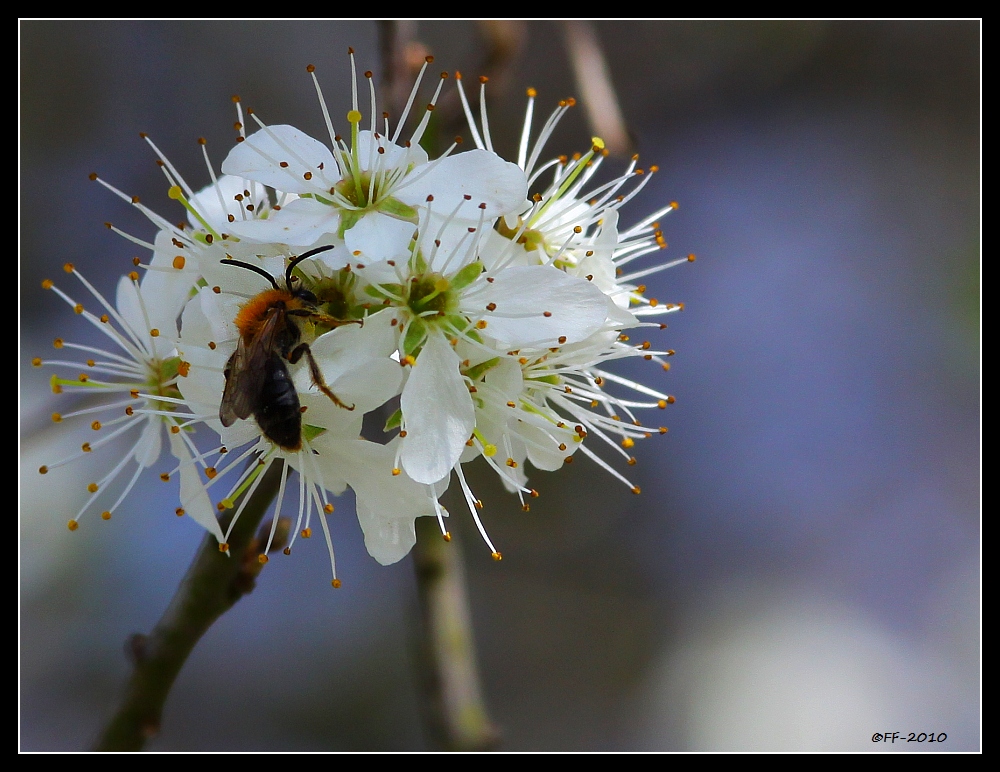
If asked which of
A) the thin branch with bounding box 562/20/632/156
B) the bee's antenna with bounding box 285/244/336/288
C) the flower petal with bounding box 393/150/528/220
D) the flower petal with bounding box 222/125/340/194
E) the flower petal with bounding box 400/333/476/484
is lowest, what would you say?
the flower petal with bounding box 400/333/476/484

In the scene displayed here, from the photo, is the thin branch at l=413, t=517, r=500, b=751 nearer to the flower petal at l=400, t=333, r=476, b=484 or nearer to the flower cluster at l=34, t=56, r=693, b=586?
the flower cluster at l=34, t=56, r=693, b=586

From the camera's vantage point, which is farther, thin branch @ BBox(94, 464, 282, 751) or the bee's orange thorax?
thin branch @ BBox(94, 464, 282, 751)

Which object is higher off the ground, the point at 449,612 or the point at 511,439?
the point at 511,439

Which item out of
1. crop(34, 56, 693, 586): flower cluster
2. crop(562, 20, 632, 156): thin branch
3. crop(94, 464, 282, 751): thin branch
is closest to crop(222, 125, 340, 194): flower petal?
crop(34, 56, 693, 586): flower cluster

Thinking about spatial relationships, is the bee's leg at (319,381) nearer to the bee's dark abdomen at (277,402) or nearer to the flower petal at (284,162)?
the bee's dark abdomen at (277,402)

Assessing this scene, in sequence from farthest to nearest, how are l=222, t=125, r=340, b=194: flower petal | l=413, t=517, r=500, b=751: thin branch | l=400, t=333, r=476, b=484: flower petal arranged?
l=413, t=517, r=500, b=751: thin branch
l=222, t=125, r=340, b=194: flower petal
l=400, t=333, r=476, b=484: flower petal

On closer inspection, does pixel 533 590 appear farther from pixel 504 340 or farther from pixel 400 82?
pixel 504 340

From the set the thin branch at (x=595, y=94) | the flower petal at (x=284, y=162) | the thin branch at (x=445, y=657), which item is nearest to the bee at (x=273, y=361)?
the flower petal at (x=284, y=162)

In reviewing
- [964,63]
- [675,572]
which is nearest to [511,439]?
[675,572]

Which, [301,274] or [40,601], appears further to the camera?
[40,601]
